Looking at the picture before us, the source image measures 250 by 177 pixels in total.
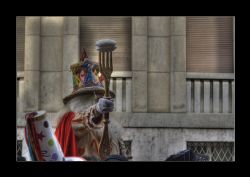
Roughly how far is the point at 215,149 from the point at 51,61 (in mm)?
3352

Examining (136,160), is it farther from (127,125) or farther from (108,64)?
(108,64)

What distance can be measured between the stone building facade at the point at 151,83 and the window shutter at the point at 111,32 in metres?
0.02

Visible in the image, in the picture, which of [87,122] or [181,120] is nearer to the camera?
[87,122]

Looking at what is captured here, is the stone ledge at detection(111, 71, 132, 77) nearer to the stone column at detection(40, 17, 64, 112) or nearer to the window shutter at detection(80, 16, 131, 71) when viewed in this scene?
the window shutter at detection(80, 16, 131, 71)

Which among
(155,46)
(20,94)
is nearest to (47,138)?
(20,94)

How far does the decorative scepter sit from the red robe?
18.6 inches

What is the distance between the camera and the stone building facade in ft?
58.9

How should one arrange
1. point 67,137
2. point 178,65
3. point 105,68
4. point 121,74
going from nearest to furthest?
point 67,137
point 105,68
point 121,74
point 178,65

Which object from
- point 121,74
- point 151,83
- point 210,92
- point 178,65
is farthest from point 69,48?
point 210,92

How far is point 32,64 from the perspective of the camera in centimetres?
1811

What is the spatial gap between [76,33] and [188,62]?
210cm

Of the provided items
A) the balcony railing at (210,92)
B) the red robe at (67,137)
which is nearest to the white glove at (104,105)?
the red robe at (67,137)

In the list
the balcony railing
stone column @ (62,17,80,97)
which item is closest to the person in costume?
stone column @ (62,17,80,97)

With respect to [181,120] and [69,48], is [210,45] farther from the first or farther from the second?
[69,48]
